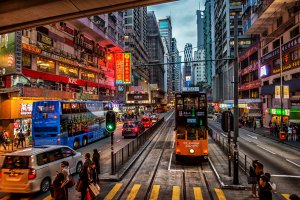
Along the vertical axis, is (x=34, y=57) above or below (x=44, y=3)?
above

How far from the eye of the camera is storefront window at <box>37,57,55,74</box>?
123ft

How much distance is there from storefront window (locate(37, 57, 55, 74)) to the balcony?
3454cm

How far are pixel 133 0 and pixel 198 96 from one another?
981 cm

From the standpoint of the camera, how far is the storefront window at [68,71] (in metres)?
43.8

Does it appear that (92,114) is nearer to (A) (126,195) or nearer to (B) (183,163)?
(B) (183,163)

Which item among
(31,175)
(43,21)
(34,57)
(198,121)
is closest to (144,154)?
(198,121)

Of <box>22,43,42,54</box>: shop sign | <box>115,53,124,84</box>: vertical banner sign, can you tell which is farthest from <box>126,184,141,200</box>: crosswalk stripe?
<box>115,53,124,84</box>: vertical banner sign

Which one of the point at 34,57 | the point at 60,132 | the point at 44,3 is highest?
the point at 34,57

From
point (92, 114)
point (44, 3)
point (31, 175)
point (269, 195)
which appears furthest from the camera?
point (92, 114)

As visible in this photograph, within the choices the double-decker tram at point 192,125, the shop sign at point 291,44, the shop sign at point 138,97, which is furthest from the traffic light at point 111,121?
the shop sign at point 138,97

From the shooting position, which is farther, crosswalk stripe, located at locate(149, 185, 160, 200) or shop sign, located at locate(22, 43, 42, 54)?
shop sign, located at locate(22, 43, 42, 54)

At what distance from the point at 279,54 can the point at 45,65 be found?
3598cm

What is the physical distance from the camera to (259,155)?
21.6 m

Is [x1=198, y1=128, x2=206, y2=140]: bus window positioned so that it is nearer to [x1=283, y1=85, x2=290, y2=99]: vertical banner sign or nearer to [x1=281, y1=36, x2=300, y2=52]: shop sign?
[x1=283, y1=85, x2=290, y2=99]: vertical banner sign
